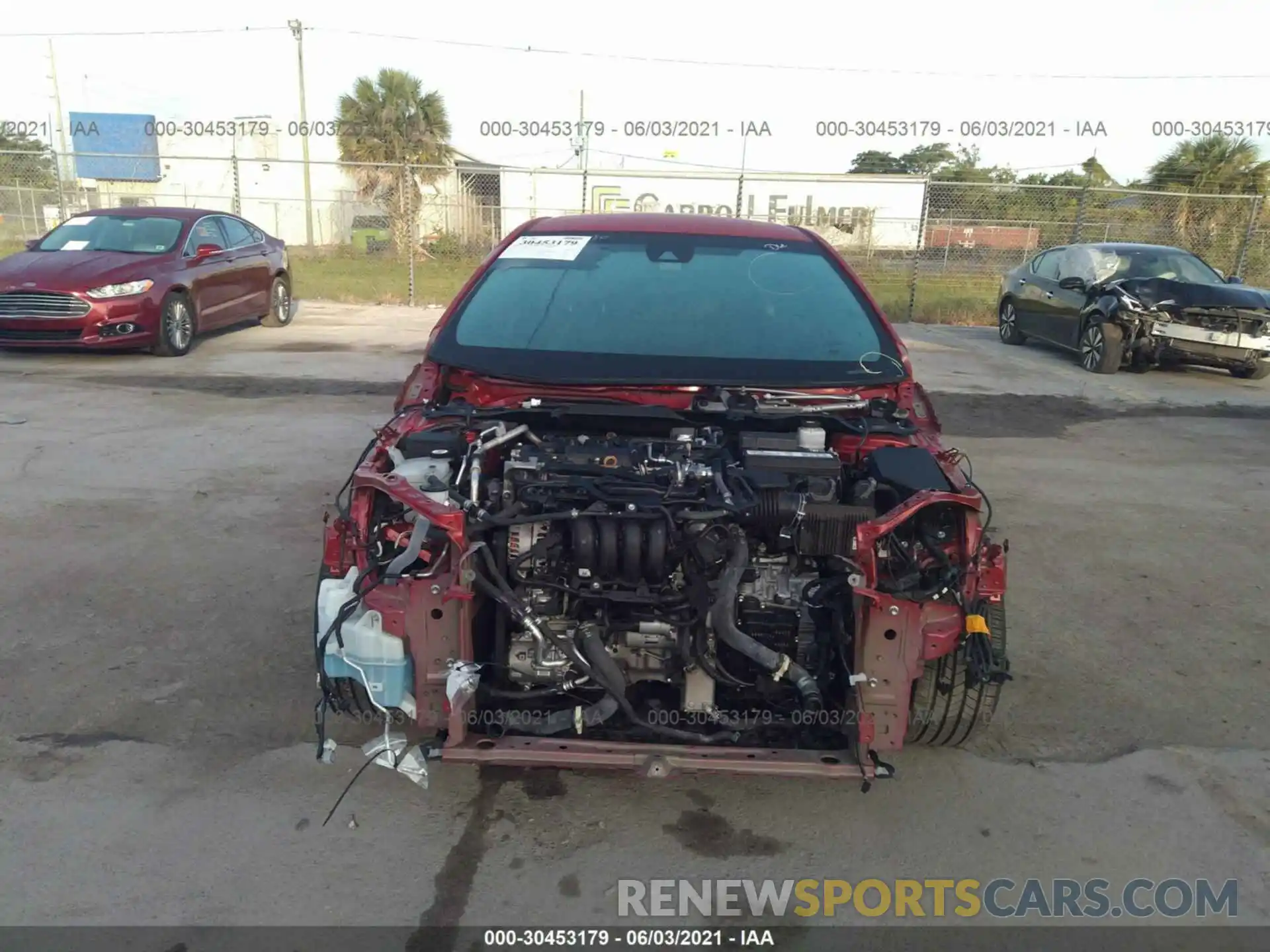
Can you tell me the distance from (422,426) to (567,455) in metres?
0.63

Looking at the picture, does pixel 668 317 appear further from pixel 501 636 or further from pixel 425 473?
pixel 501 636

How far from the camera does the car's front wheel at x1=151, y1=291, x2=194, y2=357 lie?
31.5 feet

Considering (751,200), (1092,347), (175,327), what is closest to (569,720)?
(175,327)

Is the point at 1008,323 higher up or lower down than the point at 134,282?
lower down

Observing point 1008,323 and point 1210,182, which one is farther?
point 1210,182

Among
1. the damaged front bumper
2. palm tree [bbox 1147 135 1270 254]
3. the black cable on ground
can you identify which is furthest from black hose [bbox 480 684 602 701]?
palm tree [bbox 1147 135 1270 254]

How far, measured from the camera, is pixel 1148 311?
1020cm

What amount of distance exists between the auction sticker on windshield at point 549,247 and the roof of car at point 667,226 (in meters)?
0.10

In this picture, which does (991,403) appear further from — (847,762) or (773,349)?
(847,762)

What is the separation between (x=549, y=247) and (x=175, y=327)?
733 cm

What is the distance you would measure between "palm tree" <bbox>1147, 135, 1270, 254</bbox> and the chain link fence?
0.05 metres

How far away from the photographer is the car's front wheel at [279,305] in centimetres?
1220

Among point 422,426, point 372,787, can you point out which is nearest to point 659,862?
point 372,787

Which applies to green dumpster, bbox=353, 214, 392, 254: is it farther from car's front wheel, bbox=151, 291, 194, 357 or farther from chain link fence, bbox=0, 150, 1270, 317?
car's front wheel, bbox=151, 291, 194, 357
